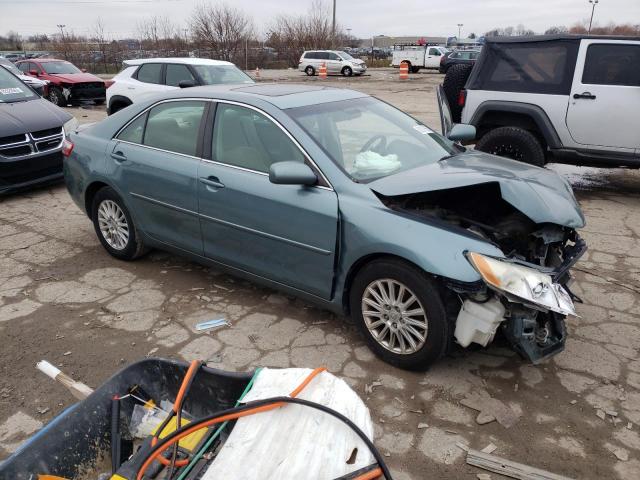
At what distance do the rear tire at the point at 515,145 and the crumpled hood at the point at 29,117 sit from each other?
232 inches

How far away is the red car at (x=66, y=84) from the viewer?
52.8ft

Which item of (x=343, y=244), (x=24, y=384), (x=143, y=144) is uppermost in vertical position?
(x=143, y=144)

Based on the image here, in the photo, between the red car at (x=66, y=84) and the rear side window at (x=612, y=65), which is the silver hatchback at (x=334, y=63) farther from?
the rear side window at (x=612, y=65)

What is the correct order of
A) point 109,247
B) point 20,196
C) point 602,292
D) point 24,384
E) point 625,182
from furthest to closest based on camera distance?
point 625,182 < point 20,196 < point 109,247 < point 602,292 < point 24,384

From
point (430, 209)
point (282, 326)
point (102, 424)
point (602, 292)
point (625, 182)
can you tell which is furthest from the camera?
point (625, 182)

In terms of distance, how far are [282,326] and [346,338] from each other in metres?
0.48

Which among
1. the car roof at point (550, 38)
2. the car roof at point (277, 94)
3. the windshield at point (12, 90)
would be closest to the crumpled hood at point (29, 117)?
the windshield at point (12, 90)

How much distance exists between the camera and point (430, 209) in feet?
11.4

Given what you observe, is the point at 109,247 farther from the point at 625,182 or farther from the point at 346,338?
the point at 625,182

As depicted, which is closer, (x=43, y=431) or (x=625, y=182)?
(x=43, y=431)

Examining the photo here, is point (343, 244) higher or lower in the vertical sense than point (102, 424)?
higher

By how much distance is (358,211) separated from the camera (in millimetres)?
3172

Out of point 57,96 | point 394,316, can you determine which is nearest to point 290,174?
point 394,316

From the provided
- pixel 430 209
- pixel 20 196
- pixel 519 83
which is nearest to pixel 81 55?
pixel 20 196
